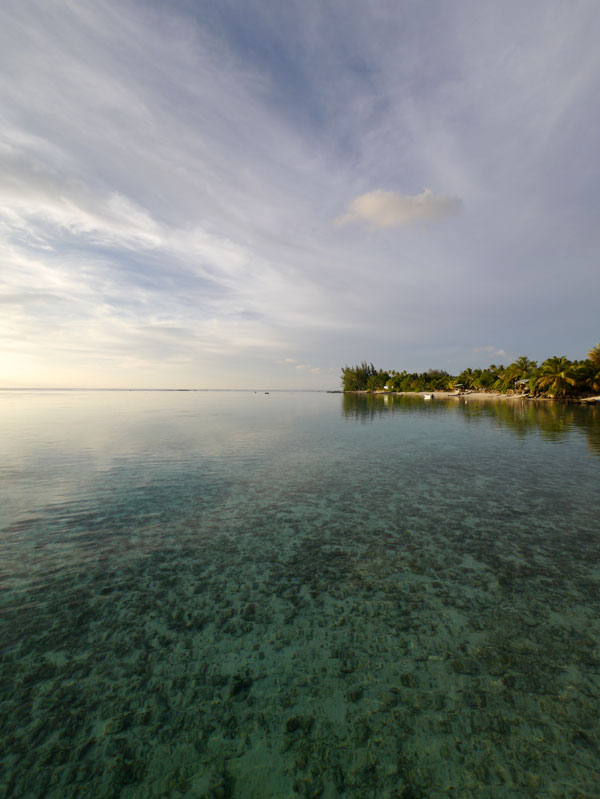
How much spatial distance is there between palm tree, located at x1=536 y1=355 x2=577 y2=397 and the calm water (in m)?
91.5

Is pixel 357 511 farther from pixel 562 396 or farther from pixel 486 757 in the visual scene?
pixel 562 396

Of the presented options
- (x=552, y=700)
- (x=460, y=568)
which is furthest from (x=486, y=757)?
(x=460, y=568)

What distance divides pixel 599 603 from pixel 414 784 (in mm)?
6262

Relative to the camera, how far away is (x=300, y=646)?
21.4 ft

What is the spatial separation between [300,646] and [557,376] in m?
108

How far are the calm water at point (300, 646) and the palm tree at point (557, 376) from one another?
91.5 metres

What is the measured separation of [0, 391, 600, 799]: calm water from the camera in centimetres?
441

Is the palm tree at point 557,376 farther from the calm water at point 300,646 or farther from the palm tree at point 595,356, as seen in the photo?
the calm water at point 300,646

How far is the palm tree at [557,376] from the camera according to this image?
87688 millimetres

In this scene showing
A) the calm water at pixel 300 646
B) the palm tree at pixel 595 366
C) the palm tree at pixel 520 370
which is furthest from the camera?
the palm tree at pixel 520 370

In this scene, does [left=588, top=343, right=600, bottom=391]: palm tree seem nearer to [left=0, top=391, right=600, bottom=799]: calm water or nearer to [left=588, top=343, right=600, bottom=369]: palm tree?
[left=588, top=343, right=600, bottom=369]: palm tree

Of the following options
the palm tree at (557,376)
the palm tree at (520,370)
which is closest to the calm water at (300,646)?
the palm tree at (557,376)

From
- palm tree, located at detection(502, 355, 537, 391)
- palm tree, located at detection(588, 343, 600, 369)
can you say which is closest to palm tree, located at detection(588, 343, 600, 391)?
palm tree, located at detection(588, 343, 600, 369)

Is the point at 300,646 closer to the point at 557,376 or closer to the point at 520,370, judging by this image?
the point at 557,376
